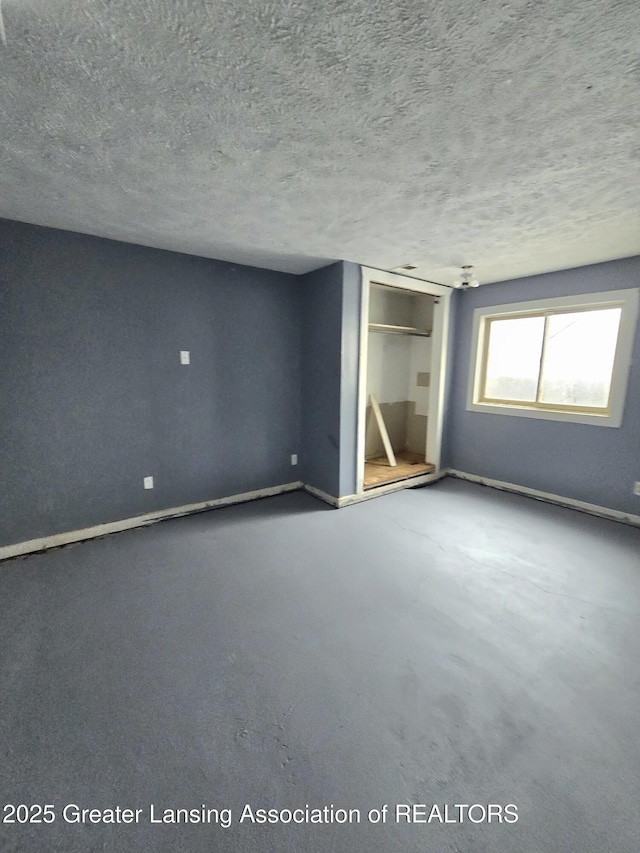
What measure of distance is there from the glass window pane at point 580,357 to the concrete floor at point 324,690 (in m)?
1.49

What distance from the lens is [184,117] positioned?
4.36 ft

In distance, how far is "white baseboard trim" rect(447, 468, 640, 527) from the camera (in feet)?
10.4

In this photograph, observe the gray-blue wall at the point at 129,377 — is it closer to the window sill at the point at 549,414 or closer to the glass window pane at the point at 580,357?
the window sill at the point at 549,414

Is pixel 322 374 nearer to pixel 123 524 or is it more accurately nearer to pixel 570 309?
pixel 123 524

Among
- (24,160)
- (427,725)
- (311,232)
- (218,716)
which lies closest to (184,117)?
(24,160)

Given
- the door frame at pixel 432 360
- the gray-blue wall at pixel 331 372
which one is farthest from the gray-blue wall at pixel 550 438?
the gray-blue wall at pixel 331 372

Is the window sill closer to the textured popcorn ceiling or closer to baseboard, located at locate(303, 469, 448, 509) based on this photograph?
baseboard, located at locate(303, 469, 448, 509)

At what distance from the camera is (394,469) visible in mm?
4395

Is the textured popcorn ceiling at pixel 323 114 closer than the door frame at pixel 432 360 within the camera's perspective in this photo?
Yes

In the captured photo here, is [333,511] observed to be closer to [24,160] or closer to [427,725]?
[427,725]

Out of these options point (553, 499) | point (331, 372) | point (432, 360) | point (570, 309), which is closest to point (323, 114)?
point (331, 372)

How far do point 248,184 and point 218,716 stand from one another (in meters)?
2.46

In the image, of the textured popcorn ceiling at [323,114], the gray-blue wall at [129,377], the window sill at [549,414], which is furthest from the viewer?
the window sill at [549,414]

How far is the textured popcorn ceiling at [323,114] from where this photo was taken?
97 cm
